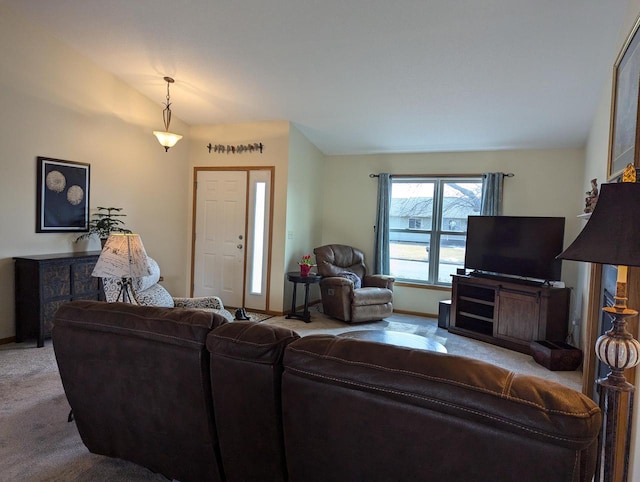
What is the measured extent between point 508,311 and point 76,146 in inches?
203

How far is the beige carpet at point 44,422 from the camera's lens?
1.97 m

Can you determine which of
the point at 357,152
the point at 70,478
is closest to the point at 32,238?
the point at 70,478

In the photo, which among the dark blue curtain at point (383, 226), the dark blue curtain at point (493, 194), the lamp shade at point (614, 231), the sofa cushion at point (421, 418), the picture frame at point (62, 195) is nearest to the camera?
the sofa cushion at point (421, 418)

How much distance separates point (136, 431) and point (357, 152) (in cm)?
501

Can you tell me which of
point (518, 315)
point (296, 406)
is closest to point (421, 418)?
point (296, 406)

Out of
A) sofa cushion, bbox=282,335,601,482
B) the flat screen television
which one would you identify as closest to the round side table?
the flat screen television

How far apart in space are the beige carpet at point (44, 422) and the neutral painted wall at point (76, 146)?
0.93m

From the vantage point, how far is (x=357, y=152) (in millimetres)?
6020

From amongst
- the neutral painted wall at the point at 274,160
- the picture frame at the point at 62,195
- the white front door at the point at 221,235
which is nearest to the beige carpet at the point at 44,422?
the picture frame at the point at 62,195

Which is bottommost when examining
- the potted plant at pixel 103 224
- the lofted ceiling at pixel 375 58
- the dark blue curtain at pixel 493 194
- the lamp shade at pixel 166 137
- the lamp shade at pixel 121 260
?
the lamp shade at pixel 121 260

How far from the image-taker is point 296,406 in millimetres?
1295

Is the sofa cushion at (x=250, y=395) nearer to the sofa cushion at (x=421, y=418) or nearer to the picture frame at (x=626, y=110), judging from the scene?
the sofa cushion at (x=421, y=418)

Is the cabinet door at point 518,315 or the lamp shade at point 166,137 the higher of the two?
the lamp shade at point 166,137

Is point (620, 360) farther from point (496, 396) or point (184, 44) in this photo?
point (184, 44)
